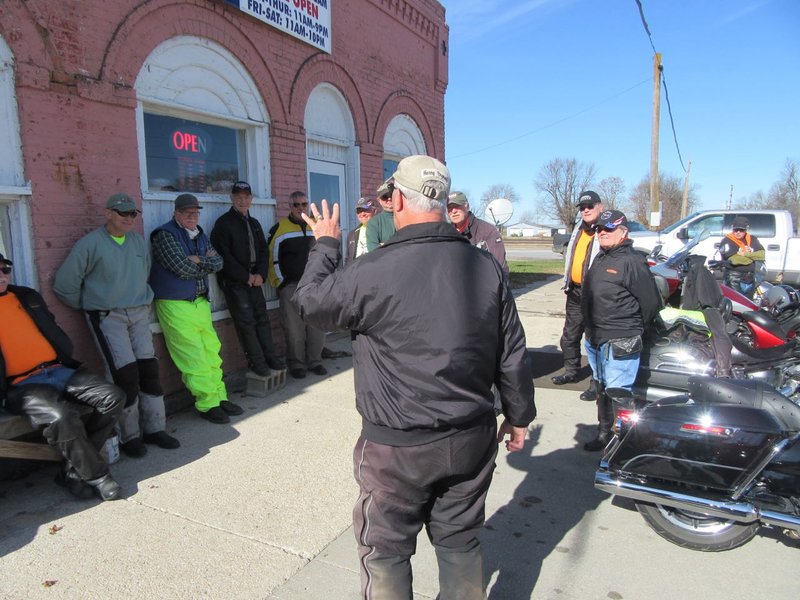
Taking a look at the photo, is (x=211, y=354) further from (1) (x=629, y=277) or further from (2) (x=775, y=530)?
(2) (x=775, y=530)

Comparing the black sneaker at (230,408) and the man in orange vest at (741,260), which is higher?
the man in orange vest at (741,260)

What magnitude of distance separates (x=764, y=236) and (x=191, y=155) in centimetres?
1216

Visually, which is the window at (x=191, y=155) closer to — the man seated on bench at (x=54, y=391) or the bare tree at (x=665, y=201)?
the man seated on bench at (x=54, y=391)

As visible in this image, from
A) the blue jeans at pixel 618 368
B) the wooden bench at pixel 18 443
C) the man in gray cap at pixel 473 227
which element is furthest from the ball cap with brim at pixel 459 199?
the wooden bench at pixel 18 443

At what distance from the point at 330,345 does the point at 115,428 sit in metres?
3.67

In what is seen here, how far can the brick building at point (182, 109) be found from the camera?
3967 mm

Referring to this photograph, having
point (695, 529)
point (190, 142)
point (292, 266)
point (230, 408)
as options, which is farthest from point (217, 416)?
point (695, 529)

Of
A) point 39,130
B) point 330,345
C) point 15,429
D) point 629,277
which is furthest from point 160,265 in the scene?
point 629,277

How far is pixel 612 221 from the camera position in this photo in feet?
13.1

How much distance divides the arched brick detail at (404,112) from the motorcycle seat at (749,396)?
20.1 ft

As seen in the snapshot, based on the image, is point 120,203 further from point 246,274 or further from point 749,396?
point 749,396

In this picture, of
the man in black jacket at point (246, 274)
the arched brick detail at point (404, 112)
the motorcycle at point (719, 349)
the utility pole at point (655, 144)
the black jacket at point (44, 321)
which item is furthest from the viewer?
the utility pole at point (655, 144)

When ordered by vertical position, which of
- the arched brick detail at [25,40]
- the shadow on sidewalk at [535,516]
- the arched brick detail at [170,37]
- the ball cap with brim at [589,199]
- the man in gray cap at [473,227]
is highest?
the arched brick detail at [170,37]

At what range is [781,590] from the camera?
8.74 ft
